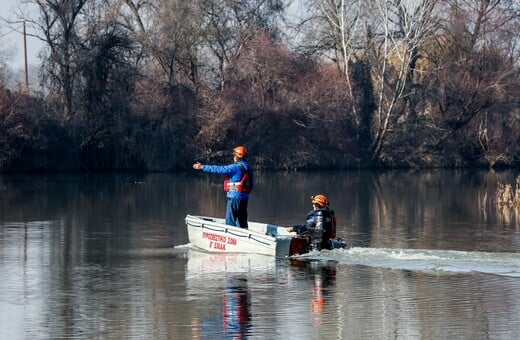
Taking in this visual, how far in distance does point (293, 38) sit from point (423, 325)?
57791 mm

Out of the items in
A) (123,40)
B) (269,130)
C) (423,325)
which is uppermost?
(123,40)

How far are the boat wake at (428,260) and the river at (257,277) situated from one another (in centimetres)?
2

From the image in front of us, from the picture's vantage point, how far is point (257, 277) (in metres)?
20.2

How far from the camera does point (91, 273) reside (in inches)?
819

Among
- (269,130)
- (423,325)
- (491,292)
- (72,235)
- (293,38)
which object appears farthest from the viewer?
(293,38)

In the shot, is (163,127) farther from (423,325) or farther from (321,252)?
(423,325)

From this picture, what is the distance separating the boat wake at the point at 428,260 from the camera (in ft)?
67.2

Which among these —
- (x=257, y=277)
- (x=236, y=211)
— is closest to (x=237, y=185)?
(x=236, y=211)

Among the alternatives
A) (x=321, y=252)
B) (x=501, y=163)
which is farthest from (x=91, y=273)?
(x=501, y=163)

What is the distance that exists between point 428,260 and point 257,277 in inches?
131

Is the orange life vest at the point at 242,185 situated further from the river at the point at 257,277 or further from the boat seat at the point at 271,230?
the river at the point at 257,277

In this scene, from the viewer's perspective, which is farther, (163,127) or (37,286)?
(163,127)

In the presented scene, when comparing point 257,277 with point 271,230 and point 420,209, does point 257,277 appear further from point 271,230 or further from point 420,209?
point 420,209

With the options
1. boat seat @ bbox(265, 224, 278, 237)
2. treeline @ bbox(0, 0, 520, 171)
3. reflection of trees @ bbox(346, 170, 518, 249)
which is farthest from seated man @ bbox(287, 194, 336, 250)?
treeline @ bbox(0, 0, 520, 171)
